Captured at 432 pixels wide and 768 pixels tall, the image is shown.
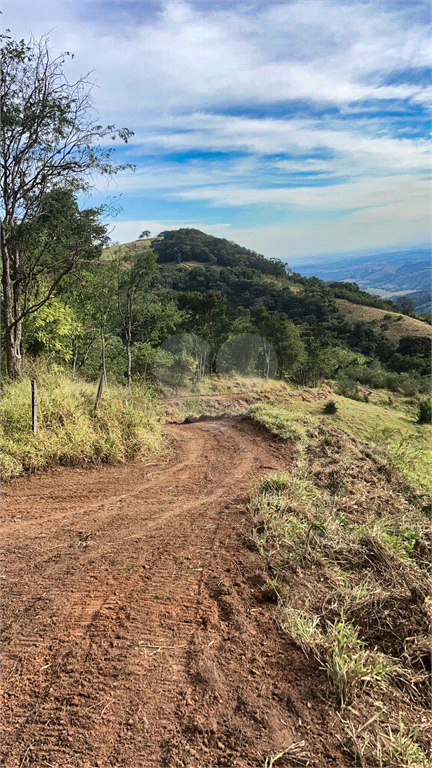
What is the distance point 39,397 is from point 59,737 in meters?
5.17

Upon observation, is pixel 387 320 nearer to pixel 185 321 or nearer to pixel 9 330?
pixel 185 321

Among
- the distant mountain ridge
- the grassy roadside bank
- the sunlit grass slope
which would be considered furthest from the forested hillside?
the distant mountain ridge

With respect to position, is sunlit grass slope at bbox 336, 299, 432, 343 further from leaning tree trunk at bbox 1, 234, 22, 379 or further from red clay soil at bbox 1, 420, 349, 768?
red clay soil at bbox 1, 420, 349, 768

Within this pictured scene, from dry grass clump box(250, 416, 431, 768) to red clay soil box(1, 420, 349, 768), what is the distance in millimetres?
119

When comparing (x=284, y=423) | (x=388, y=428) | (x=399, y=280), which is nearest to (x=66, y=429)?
(x=284, y=423)

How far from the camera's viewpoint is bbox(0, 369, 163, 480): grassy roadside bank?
17.6 feet

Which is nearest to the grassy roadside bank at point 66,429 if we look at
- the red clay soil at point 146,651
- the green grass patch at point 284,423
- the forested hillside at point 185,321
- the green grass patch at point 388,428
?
the forested hillside at point 185,321

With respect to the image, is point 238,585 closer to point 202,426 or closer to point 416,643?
point 416,643

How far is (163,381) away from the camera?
81.7 ft

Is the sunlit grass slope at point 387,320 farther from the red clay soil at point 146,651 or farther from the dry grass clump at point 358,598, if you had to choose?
the red clay soil at point 146,651

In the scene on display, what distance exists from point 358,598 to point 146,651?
137cm

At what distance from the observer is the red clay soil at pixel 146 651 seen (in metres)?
1.74

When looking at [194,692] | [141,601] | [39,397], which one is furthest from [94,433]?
[194,692]

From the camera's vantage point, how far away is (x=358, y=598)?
8.89 feet
